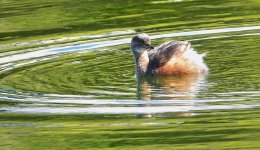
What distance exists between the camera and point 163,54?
45.3ft

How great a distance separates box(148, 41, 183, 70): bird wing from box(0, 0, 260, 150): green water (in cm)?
29

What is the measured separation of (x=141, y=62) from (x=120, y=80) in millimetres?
1022

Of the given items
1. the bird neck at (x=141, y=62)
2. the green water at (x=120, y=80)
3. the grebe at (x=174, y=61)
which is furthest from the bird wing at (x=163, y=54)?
the green water at (x=120, y=80)

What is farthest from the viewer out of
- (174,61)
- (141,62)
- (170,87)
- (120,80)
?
(141,62)

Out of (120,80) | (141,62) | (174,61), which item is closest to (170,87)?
(120,80)

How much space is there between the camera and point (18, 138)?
10430mm

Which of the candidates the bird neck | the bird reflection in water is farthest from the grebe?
the bird reflection in water

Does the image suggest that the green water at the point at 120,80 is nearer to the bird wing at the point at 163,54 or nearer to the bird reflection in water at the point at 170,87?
the bird reflection in water at the point at 170,87

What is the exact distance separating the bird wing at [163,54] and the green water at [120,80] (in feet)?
0.96

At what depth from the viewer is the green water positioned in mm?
10148

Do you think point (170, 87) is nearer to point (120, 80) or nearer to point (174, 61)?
point (120, 80)

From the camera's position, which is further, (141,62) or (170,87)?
(141,62)

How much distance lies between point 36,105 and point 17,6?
8.81m

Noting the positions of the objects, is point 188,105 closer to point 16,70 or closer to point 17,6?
point 16,70
